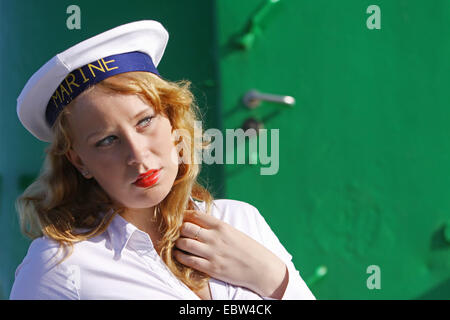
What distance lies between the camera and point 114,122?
129cm

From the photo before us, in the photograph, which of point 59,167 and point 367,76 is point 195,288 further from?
point 367,76

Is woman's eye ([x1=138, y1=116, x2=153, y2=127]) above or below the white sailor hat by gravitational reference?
below

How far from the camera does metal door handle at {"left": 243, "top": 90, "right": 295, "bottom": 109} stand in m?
2.06

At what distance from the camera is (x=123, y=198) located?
137 centimetres

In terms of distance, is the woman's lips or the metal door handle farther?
the metal door handle

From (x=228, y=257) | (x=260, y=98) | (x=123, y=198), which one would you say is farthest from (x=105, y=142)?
(x=260, y=98)

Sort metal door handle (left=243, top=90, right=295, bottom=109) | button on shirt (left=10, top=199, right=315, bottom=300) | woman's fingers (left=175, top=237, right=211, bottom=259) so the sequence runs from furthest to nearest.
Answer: metal door handle (left=243, top=90, right=295, bottom=109)
woman's fingers (left=175, top=237, right=211, bottom=259)
button on shirt (left=10, top=199, right=315, bottom=300)

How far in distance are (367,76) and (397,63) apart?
0.44 feet

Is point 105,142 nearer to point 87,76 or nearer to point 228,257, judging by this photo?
point 87,76

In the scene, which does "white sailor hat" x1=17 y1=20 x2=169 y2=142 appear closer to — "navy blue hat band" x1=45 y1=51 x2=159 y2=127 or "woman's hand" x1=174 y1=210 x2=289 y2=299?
"navy blue hat band" x1=45 y1=51 x2=159 y2=127

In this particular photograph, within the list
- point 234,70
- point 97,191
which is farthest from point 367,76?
point 97,191

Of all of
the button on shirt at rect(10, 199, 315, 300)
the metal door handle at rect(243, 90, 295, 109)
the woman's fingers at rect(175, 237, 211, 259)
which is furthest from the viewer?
the metal door handle at rect(243, 90, 295, 109)

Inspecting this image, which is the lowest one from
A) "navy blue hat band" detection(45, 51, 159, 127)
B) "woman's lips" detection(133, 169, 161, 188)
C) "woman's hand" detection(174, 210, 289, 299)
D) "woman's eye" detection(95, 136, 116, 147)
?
"woman's hand" detection(174, 210, 289, 299)

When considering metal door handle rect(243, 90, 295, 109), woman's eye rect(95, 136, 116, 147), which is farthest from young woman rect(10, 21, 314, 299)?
metal door handle rect(243, 90, 295, 109)
